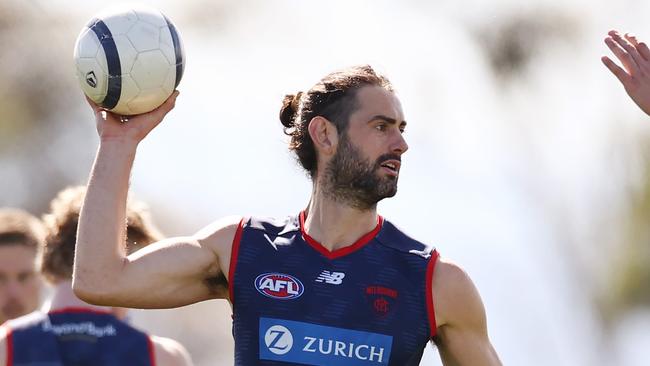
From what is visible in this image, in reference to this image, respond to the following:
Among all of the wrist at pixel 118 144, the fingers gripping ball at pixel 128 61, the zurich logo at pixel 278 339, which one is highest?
the fingers gripping ball at pixel 128 61

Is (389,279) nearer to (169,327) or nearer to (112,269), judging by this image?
(112,269)

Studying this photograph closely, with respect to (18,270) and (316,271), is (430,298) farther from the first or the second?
(18,270)

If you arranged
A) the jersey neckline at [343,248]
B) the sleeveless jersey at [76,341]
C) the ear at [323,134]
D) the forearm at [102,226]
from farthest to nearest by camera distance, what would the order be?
the sleeveless jersey at [76,341], the ear at [323,134], the jersey neckline at [343,248], the forearm at [102,226]

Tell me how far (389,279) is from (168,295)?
42.6 inches

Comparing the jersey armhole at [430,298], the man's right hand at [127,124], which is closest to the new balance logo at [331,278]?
the jersey armhole at [430,298]

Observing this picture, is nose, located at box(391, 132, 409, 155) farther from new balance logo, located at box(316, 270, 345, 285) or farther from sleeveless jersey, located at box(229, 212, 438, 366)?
new balance logo, located at box(316, 270, 345, 285)

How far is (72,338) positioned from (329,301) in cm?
168

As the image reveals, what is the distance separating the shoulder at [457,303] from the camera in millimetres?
8055

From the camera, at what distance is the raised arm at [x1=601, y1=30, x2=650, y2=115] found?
27.0 ft

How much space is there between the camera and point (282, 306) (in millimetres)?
8109

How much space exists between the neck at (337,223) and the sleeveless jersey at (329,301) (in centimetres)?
5

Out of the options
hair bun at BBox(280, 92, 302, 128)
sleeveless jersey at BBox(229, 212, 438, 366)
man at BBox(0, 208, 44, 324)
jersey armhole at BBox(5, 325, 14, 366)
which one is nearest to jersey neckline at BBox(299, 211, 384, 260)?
sleeveless jersey at BBox(229, 212, 438, 366)

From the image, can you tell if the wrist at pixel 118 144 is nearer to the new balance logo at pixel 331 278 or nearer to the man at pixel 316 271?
the man at pixel 316 271

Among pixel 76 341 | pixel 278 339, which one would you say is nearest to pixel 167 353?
pixel 76 341
